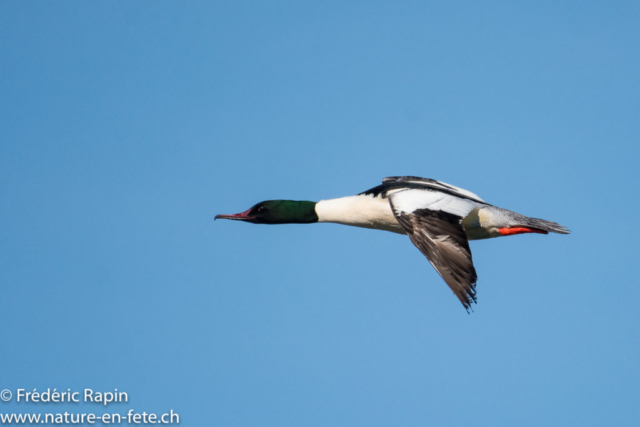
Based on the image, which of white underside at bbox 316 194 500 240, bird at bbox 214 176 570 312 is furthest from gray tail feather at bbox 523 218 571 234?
white underside at bbox 316 194 500 240

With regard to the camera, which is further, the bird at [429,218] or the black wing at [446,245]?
the bird at [429,218]

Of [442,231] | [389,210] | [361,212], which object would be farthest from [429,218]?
[361,212]

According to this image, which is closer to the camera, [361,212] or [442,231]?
[442,231]

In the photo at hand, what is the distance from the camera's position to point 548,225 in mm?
10562

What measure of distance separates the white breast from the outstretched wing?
1.84 ft

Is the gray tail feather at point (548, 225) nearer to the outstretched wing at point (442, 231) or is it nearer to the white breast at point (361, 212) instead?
the outstretched wing at point (442, 231)

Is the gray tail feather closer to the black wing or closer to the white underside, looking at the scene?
the white underside

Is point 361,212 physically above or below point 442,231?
above

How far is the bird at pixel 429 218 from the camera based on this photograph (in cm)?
843

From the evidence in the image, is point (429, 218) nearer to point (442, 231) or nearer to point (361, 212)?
point (442, 231)

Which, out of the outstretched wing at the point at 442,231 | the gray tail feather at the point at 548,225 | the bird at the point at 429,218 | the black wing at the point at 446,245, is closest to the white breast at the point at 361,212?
the bird at the point at 429,218

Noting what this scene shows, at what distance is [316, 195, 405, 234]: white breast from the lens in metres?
10.6

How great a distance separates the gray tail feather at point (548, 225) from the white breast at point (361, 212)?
183 centimetres

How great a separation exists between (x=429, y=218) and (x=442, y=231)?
32cm
